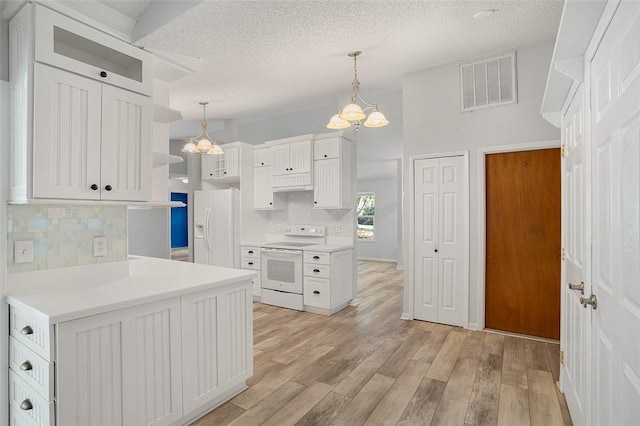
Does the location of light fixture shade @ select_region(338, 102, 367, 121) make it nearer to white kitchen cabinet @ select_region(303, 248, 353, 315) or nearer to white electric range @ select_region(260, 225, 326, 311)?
white kitchen cabinet @ select_region(303, 248, 353, 315)

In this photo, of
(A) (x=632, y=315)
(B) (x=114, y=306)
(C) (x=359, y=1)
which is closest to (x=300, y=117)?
(C) (x=359, y=1)

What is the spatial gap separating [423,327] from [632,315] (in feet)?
9.77

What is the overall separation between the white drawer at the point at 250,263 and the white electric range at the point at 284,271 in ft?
0.29

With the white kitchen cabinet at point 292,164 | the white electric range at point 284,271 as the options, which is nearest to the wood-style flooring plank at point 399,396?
the white electric range at point 284,271

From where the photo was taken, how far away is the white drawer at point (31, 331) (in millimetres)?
1490

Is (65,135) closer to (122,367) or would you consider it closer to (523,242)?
(122,367)

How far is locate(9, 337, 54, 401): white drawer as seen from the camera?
1487 mm

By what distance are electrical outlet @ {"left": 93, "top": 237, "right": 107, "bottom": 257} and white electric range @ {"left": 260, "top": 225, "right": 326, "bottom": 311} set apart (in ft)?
8.30

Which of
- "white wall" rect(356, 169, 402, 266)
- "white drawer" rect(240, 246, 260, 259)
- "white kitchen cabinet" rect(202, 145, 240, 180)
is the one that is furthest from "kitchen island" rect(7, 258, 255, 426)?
"white wall" rect(356, 169, 402, 266)

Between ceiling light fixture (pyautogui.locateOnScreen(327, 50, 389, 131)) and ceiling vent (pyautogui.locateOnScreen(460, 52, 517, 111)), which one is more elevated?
ceiling vent (pyautogui.locateOnScreen(460, 52, 517, 111))

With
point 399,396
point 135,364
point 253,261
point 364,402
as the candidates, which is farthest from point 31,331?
point 253,261

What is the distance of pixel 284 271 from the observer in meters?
4.68

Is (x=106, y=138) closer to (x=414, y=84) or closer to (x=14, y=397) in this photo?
(x=14, y=397)

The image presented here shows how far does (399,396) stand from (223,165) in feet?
14.6
